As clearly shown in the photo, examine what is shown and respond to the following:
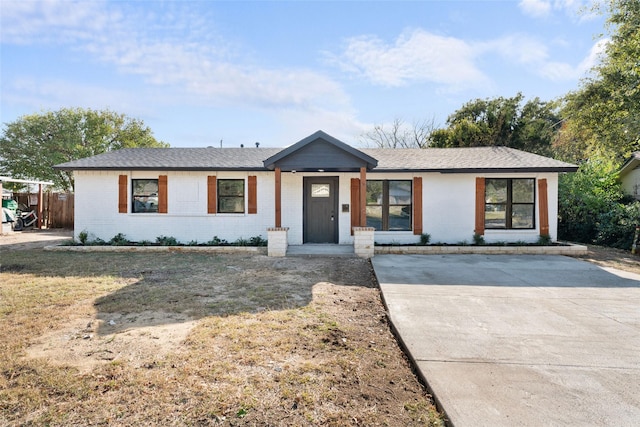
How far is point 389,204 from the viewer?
10969 millimetres

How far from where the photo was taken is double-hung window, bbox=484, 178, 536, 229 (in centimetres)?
1082

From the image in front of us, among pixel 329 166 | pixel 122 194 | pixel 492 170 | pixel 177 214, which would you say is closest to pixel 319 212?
pixel 329 166

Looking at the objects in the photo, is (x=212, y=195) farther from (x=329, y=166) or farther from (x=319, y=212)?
(x=329, y=166)

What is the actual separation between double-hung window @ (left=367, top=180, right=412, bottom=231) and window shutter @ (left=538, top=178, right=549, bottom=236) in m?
4.19

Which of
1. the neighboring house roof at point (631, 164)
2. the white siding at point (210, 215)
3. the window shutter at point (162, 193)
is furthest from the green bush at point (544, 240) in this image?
the window shutter at point (162, 193)

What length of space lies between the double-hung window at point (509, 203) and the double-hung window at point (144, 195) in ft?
36.2

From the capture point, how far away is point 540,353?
3.52m

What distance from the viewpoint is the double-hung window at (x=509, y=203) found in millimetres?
10820

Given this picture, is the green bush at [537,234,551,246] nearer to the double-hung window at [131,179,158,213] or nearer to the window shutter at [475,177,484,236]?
the window shutter at [475,177,484,236]

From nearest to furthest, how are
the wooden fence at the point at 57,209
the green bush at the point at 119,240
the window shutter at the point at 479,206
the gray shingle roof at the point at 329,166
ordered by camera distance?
the gray shingle roof at the point at 329,166 < the green bush at the point at 119,240 < the window shutter at the point at 479,206 < the wooden fence at the point at 57,209

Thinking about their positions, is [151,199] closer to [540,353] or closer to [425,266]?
[425,266]

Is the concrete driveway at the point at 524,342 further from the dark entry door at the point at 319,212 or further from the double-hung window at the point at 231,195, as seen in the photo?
the double-hung window at the point at 231,195

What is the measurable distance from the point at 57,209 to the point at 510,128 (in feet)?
91.8

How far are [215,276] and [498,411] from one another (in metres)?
5.73
